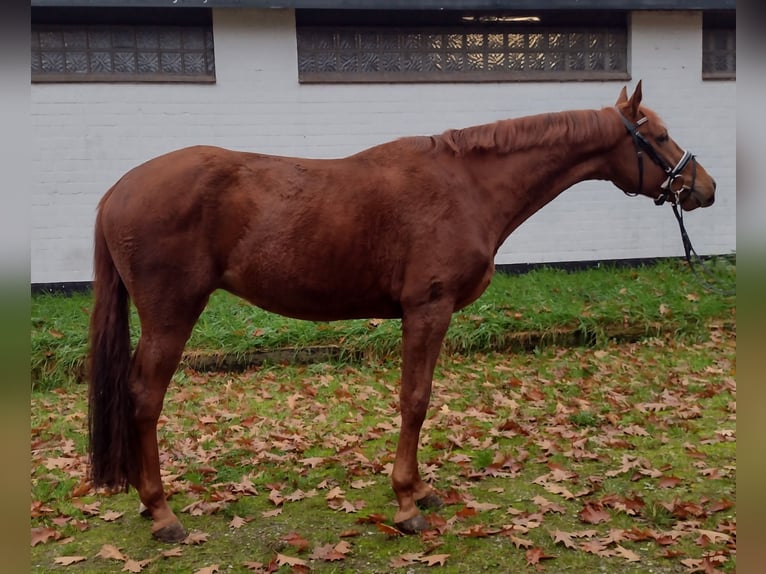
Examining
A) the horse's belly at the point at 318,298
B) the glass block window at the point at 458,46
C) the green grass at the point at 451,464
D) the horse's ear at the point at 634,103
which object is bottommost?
the green grass at the point at 451,464

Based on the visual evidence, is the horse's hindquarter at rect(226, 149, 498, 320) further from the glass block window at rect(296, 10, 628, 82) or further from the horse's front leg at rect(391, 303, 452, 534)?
the glass block window at rect(296, 10, 628, 82)

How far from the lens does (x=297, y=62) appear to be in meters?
8.50

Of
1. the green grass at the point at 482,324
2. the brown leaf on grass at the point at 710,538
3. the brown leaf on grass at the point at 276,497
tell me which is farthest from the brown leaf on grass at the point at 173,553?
the green grass at the point at 482,324

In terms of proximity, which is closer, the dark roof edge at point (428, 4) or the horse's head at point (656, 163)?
the horse's head at point (656, 163)

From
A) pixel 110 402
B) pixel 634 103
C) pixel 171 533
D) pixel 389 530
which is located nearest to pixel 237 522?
pixel 171 533

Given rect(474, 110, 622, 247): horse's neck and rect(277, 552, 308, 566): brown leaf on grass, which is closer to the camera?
rect(277, 552, 308, 566): brown leaf on grass

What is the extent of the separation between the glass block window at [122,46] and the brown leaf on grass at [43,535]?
21.6ft

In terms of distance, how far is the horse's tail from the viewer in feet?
10.4

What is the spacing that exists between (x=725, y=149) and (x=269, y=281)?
8.87m

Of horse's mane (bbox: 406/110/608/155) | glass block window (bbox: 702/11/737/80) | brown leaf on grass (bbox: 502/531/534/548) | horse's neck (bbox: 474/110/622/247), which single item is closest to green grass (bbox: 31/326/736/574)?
brown leaf on grass (bbox: 502/531/534/548)

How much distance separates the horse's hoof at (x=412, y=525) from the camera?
10.8 ft

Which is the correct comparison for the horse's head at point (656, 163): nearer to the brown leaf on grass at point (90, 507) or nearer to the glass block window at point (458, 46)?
the brown leaf on grass at point (90, 507)

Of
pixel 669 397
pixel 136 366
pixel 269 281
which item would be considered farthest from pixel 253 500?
pixel 669 397

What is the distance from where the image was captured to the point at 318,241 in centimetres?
320
